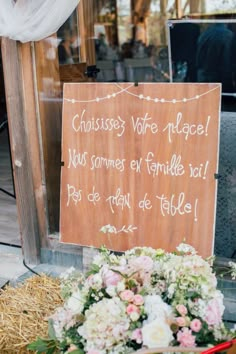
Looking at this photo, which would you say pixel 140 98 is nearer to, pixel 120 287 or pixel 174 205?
pixel 174 205

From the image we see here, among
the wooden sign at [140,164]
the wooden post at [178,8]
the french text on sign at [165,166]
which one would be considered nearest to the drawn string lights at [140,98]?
the wooden sign at [140,164]

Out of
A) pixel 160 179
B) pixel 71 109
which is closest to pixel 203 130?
pixel 160 179

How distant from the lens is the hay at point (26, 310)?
1.94 metres

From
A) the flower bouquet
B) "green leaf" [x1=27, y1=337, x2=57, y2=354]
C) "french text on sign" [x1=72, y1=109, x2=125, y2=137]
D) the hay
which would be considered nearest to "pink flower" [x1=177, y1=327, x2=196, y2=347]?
the flower bouquet

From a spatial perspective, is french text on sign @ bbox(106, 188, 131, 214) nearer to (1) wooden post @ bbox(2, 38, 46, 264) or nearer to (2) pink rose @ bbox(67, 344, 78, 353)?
(1) wooden post @ bbox(2, 38, 46, 264)

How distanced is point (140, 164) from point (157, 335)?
116cm

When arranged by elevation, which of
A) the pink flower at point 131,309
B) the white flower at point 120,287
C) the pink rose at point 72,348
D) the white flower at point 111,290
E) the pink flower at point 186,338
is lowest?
the pink rose at point 72,348

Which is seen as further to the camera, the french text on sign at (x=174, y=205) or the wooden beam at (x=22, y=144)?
the wooden beam at (x=22, y=144)

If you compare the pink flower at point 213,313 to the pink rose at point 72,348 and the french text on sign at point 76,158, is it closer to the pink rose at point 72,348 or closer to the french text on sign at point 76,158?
the pink rose at point 72,348

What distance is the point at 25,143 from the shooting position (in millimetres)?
2693

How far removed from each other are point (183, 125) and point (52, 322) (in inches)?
41.6

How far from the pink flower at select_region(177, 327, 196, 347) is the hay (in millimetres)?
818

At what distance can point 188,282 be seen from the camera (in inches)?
53.2

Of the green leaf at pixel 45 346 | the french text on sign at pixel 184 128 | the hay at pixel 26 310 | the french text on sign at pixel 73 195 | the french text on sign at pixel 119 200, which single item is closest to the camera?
the green leaf at pixel 45 346
